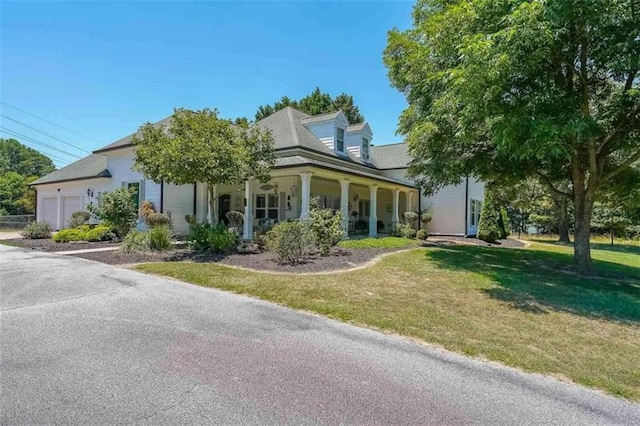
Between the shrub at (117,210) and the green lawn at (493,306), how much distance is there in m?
6.96

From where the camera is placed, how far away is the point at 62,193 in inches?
942

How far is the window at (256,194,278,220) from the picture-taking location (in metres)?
19.6

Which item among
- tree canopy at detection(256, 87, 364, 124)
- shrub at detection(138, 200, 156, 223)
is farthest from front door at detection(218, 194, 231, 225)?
tree canopy at detection(256, 87, 364, 124)

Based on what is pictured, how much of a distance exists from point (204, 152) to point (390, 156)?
59.6 feet

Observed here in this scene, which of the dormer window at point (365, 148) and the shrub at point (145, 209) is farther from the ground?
the dormer window at point (365, 148)

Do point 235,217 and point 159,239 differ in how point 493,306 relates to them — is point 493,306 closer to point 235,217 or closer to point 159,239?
point 159,239

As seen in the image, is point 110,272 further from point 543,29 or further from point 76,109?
point 76,109

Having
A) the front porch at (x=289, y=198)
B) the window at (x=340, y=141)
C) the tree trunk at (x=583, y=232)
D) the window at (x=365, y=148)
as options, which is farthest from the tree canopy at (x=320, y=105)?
the tree trunk at (x=583, y=232)

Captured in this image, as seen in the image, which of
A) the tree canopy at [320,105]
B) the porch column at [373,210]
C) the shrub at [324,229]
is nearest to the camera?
the shrub at [324,229]

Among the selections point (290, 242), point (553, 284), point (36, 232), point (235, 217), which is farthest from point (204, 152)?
point (36, 232)

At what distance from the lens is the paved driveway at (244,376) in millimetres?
2920

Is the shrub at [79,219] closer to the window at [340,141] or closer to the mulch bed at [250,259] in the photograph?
the mulch bed at [250,259]

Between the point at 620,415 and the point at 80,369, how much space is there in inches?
210

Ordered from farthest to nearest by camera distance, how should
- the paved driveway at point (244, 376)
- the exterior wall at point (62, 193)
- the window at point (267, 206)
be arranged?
the exterior wall at point (62, 193)
the window at point (267, 206)
the paved driveway at point (244, 376)
